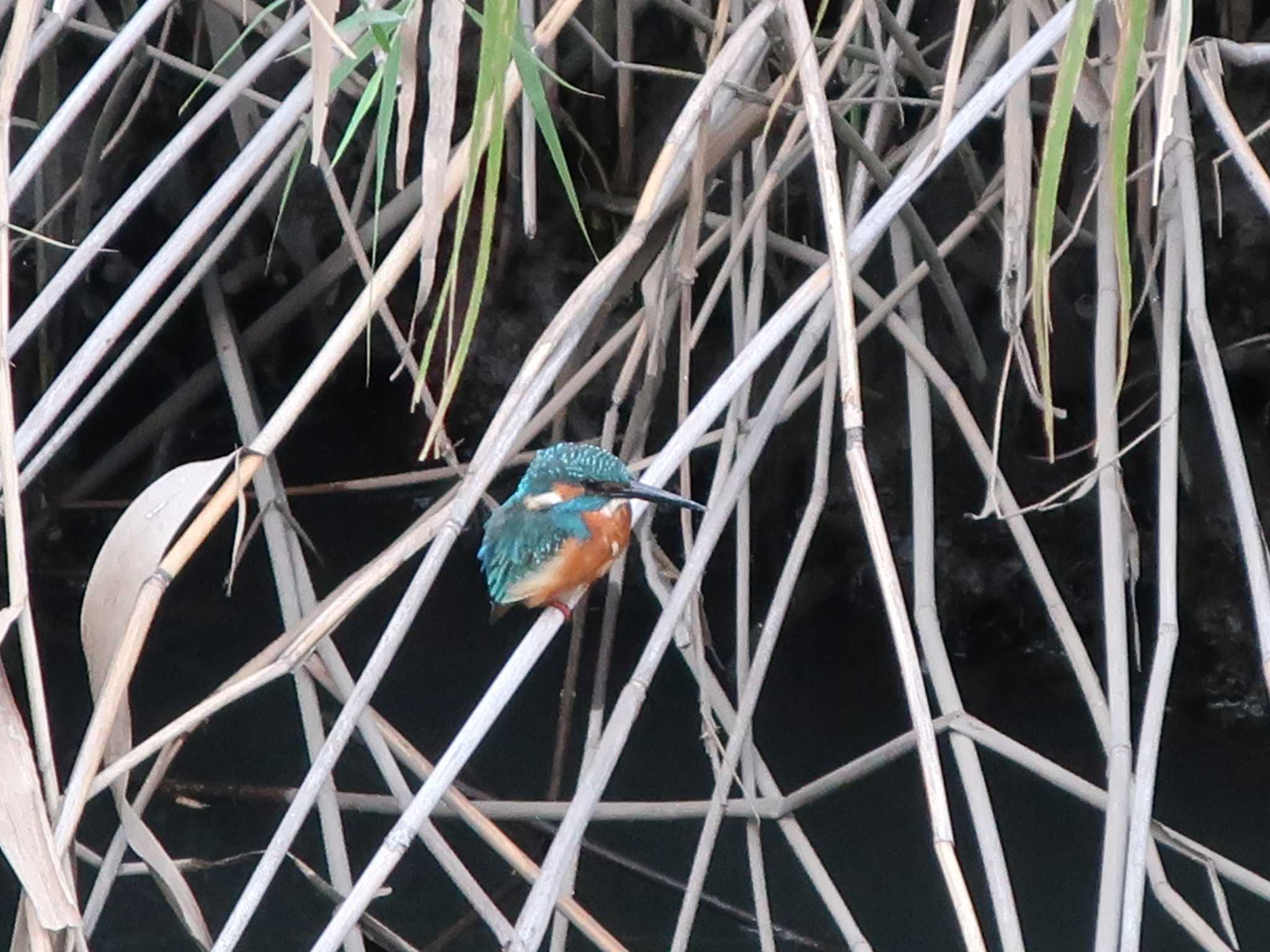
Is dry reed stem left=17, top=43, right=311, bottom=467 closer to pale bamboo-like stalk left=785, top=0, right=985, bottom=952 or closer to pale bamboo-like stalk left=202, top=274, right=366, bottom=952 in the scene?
pale bamboo-like stalk left=202, top=274, right=366, bottom=952

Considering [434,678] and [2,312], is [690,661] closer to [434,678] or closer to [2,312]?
[2,312]

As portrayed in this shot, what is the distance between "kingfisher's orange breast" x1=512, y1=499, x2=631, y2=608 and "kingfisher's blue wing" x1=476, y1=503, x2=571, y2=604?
0.01 meters

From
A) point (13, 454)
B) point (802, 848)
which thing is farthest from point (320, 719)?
point (13, 454)

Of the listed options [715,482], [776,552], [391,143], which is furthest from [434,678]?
[715,482]

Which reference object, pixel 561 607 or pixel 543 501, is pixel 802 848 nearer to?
pixel 561 607

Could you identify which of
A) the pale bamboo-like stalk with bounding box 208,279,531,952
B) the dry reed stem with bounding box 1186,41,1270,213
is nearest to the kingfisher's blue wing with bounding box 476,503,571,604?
the pale bamboo-like stalk with bounding box 208,279,531,952

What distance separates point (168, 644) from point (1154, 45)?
2.15 metres

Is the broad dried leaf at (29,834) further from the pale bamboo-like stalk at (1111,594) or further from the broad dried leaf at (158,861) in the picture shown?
the pale bamboo-like stalk at (1111,594)

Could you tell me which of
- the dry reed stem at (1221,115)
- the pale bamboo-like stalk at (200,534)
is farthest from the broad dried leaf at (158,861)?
the dry reed stem at (1221,115)

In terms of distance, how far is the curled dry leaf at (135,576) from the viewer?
1.12 meters

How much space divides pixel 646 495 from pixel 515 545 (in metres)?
0.24

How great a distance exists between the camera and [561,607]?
1.49 metres

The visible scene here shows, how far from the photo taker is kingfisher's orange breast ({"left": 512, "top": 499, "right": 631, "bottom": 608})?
5.46ft

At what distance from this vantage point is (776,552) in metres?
2.84
